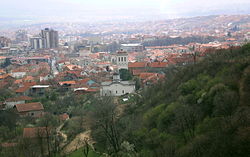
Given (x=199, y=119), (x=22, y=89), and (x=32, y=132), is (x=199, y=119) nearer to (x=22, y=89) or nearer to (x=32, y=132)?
(x=32, y=132)

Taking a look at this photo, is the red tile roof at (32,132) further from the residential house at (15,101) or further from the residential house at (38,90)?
the residential house at (38,90)

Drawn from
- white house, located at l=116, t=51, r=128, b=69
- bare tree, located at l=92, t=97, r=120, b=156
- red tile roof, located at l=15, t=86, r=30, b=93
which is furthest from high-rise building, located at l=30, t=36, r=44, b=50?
bare tree, located at l=92, t=97, r=120, b=156

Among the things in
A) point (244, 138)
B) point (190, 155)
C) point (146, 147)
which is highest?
point (244, 138)

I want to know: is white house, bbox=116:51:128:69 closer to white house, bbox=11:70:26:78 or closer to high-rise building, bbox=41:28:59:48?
white house, bbox=11:70:26:78

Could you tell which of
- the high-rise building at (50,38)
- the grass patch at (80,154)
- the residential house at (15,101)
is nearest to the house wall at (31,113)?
the residential house at (15,101)

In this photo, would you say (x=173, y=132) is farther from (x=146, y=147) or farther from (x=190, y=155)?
(x=190, y=155)

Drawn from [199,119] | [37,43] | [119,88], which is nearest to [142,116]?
[199,119]

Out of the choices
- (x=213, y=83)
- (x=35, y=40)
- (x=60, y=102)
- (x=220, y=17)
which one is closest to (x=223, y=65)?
(x=213, y=83)

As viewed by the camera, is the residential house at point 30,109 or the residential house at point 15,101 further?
the residential house at point 15,101
